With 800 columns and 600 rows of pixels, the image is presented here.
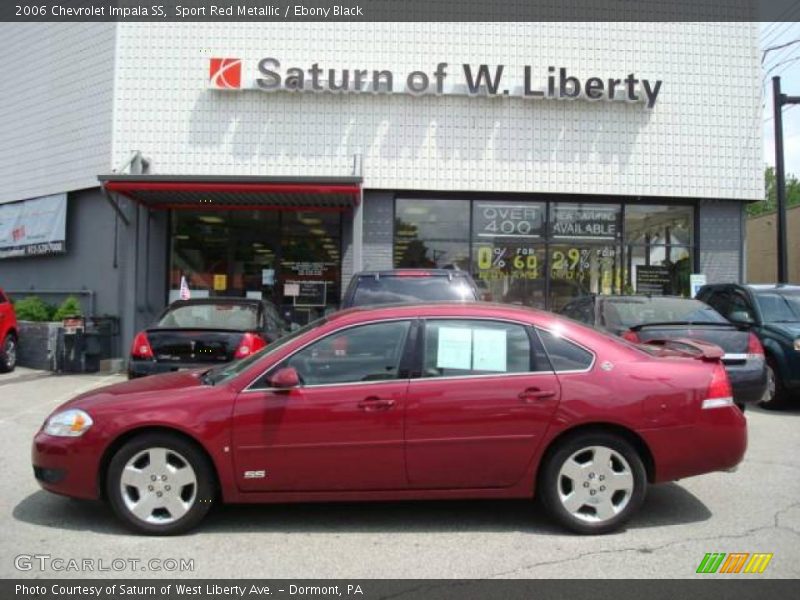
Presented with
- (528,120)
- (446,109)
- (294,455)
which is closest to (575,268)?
(528,120)

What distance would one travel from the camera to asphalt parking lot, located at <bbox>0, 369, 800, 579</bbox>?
12.7 feet

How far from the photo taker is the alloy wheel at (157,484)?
14.2 feet

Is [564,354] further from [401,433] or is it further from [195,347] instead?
[195,347]

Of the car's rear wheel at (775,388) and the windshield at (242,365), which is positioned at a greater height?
the windshield at (242,365)

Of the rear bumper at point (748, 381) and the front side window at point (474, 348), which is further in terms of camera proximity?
the rear bumper at point (748, 381)

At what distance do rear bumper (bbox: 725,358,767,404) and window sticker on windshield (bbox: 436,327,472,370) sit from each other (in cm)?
410

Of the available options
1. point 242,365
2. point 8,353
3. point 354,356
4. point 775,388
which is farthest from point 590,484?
point 8,353

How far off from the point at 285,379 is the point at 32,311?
11645 millimetres

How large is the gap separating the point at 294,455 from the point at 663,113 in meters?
12.4

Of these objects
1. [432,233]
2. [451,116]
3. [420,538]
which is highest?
[451,116]

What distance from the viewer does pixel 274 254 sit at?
1433 cm

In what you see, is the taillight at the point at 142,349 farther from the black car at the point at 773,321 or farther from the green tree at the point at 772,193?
the green tree at the point at 772,193

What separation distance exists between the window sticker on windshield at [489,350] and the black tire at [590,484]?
0.66m

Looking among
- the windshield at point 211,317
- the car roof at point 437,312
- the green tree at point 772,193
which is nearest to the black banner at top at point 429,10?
the windshield at point 211,317
